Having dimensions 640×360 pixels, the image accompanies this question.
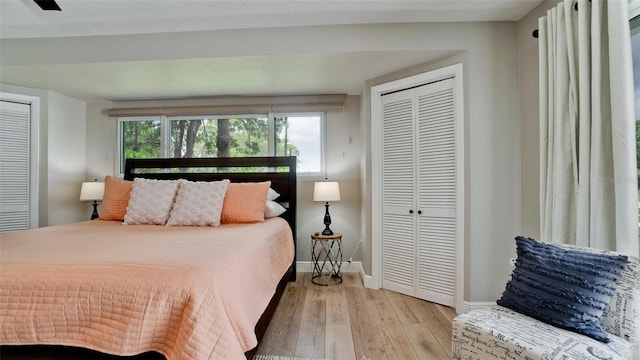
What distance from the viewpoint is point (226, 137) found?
3793 millimetres

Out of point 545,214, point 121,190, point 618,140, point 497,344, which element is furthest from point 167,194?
point 618,140

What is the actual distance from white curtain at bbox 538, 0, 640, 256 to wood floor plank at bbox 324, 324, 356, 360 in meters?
1.46

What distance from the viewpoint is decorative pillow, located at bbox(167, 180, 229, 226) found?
258cm

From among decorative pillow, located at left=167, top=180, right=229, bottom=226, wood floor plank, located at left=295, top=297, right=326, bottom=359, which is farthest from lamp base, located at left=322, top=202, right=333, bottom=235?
decorative pillow, located at left=167, top=180, right=229, bottom=226

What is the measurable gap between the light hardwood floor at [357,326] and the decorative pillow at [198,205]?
40.0 inches

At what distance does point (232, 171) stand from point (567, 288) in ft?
10.7

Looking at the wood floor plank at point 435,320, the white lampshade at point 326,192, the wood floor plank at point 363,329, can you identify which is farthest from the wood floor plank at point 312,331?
the white lampshade at point 326,192

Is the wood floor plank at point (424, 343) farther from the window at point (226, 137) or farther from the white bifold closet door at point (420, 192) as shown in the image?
the window at point (226, 137)

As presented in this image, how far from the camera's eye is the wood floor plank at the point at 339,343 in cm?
183

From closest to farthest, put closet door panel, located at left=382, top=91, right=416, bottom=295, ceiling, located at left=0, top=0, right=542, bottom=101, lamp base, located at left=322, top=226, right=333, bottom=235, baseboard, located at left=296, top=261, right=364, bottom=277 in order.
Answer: ceiling, located at left=0, top=0, right=542, bottom=101
closet door panel, located at left=382, top=91, right=416, bottom=295
lamp base, located at left=322, top=226, right=333, bottom=235
baseboard, located at left=296, top=261, right=364, bottom=277

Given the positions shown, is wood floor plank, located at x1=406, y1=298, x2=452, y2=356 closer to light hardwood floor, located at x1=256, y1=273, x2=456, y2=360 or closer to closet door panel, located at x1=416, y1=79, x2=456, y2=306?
light hardwood floor, located at x1=256, y1=273, x2=456, y2=360

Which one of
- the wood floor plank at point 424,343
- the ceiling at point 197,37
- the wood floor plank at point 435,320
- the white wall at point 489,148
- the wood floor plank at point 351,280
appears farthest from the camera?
the wood floor plank at point 351,280

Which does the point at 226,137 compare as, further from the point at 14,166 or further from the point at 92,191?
the point at 14,166

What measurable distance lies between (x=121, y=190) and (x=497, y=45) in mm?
3763
